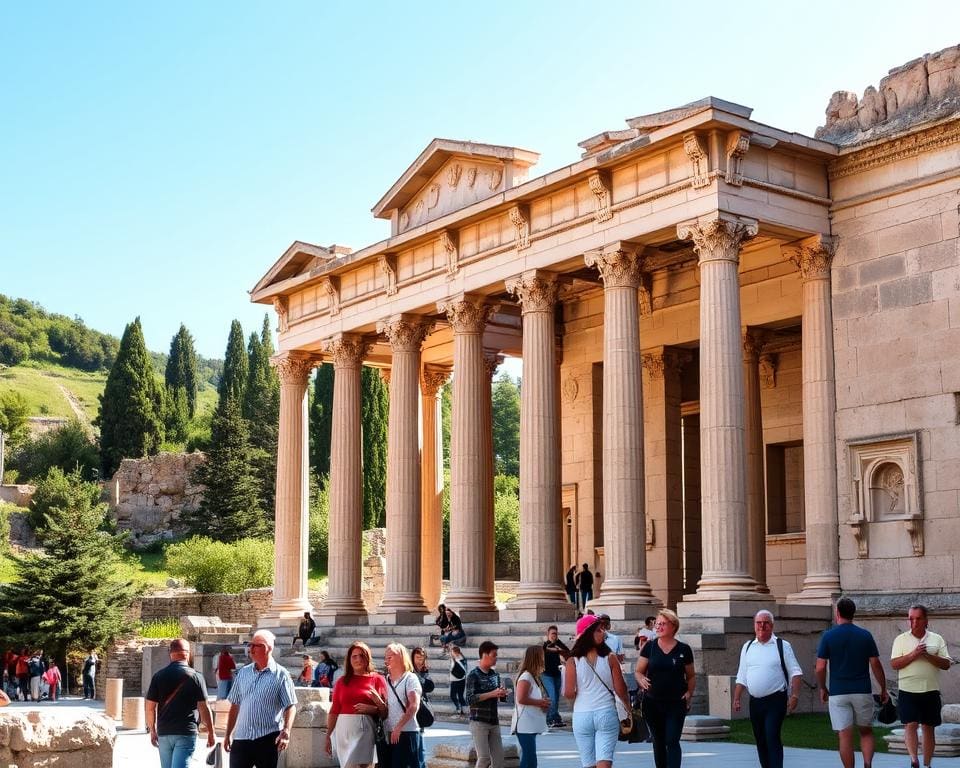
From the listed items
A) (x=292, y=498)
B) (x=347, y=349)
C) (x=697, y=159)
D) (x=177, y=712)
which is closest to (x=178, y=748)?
(x=177, y=712)

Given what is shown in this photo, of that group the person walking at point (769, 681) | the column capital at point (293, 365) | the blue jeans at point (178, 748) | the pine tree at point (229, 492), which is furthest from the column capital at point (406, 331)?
the pine tree at point (229, 492)

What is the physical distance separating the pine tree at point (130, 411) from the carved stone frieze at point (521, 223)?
269 ft

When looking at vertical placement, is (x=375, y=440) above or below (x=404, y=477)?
above

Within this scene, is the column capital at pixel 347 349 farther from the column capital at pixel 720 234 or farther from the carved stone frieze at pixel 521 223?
the column capital at pixel 720 234

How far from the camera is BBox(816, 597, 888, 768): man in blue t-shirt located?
15531 mm

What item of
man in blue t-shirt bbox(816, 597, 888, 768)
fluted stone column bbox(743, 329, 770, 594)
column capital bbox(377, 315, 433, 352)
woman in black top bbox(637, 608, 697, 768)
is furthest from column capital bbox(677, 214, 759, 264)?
woman in black top bbox(637, 608, 697, 768)

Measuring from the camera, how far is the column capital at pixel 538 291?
110 feet

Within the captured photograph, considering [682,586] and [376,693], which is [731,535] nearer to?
[682,586]

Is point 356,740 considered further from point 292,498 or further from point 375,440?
point 375,440

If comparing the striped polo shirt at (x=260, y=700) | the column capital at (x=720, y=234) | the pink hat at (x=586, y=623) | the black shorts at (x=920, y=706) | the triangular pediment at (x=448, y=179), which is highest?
the triangular pediment at (x=448, y=179)

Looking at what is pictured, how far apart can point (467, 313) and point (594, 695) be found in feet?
76.3

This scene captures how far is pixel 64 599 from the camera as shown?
2003 inches

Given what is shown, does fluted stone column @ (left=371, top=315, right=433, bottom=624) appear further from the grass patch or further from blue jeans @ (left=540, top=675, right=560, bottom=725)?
the grass patch

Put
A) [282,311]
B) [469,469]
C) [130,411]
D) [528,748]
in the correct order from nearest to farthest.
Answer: [528,748] → [469,469] → [282,311] → [130,411]
